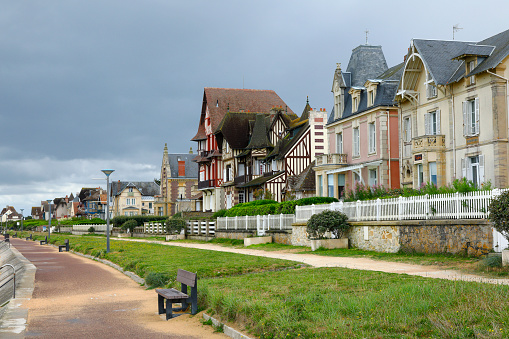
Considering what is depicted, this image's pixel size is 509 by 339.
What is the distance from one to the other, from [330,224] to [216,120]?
127 ft

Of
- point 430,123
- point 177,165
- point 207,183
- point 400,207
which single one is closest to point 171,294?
point 400,207

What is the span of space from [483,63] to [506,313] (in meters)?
21.7

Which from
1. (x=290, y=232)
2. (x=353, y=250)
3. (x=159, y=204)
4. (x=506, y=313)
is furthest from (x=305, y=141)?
(x=159, y=204)

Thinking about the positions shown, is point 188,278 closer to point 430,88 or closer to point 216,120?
point 430,88

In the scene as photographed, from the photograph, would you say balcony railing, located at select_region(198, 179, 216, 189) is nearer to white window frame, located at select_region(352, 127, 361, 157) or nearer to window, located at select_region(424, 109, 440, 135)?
white window frame, located at select_region(352, 127, 361, 157)

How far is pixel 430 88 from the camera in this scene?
98.9 feet

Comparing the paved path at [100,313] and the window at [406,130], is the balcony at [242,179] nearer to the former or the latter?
the window at [406,130]

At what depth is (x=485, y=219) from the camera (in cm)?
1543

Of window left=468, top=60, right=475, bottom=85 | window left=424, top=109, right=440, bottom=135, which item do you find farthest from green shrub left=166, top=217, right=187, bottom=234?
window left=468, top=60, right=475, bottom=85

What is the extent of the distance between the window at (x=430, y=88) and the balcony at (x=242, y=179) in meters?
24.9

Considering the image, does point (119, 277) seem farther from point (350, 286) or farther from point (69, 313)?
point (350, 286)

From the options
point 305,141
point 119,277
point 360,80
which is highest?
point 360,80

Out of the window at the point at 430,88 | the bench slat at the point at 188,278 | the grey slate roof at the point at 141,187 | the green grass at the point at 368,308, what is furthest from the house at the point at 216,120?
the grey slate roof at the point at 141,187

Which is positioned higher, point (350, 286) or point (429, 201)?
point (429, 201)
